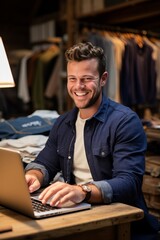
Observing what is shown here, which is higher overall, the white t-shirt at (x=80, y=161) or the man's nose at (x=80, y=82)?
the man's nose at (x=80, y=82)

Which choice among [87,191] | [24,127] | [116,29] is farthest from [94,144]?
[116,29]

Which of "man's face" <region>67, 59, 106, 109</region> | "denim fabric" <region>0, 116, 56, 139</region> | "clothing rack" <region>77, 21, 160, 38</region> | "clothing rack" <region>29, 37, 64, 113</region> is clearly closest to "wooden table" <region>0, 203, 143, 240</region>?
"man's face" <region>67, 59, 106, 109</region>

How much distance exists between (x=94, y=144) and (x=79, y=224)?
0.60m

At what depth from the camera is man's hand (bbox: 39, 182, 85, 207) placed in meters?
1.48

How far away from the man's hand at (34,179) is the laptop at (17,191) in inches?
7.8

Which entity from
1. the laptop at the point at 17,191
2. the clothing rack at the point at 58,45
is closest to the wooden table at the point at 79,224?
the laptop at the point at 17,191

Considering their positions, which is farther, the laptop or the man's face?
the man's face

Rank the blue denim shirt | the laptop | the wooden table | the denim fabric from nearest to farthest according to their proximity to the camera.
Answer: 1. the wooden table
2. the laptop
3. the blue denim shirt
4. the denim fabric

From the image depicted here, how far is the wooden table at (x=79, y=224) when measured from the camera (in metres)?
1.31

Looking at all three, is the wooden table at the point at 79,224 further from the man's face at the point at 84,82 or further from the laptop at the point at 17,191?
the man's face at the point at 84,82

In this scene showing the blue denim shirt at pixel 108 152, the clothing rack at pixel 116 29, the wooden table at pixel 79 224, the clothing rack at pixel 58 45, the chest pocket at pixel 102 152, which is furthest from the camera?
the clothing rack at pixel 58 45

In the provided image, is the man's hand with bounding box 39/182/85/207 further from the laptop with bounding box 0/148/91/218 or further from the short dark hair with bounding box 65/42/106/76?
the short dark hair with bounding box 65/42/106/76

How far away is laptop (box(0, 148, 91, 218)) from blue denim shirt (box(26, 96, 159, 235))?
0.22m

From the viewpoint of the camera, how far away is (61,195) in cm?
148
